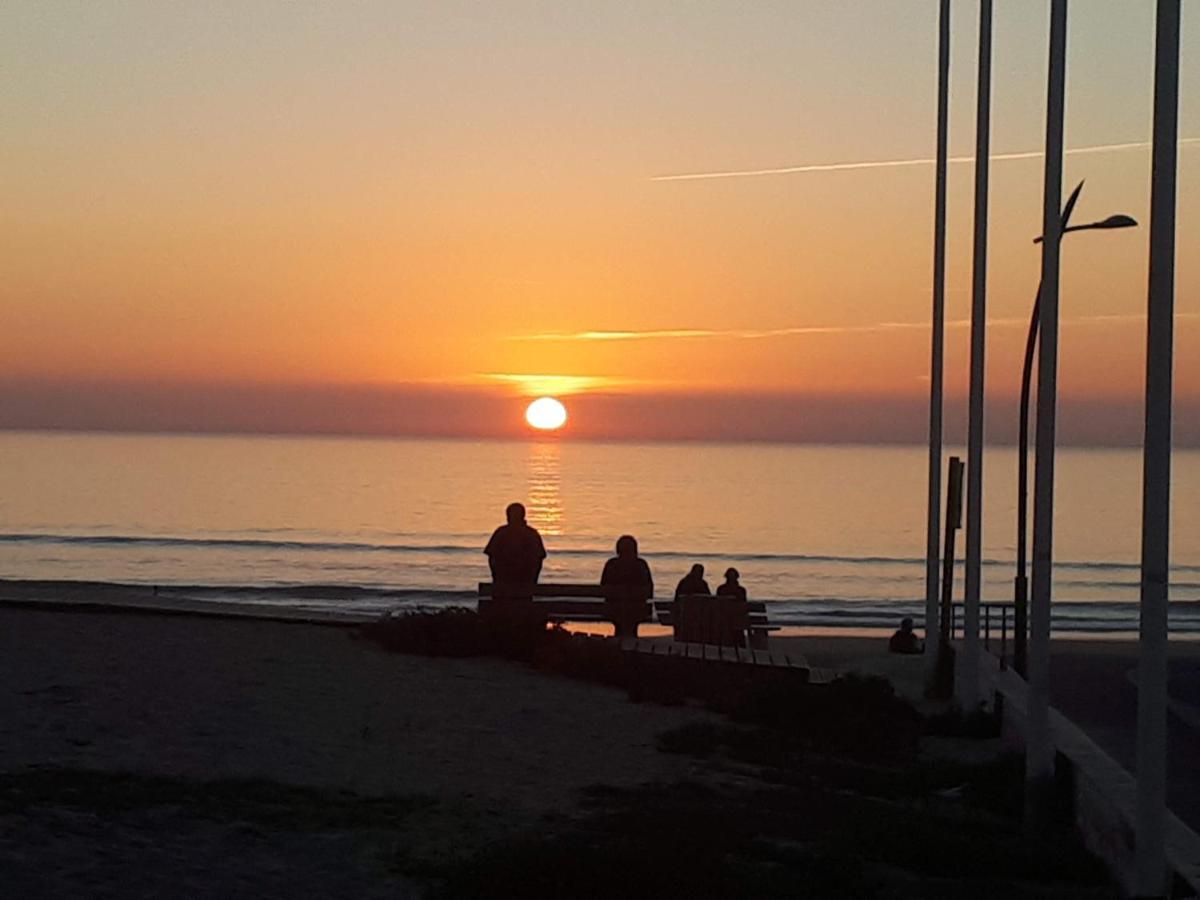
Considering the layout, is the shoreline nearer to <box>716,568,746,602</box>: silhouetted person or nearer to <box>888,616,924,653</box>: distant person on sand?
<box>716,568,746,602</box>: silhouetted person

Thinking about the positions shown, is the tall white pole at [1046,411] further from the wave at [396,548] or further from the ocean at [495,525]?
the wave at [396,548]

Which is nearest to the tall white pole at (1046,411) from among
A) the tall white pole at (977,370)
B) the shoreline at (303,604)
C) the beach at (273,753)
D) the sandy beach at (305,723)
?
the beach at (273,753)

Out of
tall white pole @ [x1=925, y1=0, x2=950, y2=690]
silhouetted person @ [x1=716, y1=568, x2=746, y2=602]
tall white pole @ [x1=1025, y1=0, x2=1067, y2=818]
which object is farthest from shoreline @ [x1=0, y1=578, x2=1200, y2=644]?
tall white pole @ [x1=1025, y1=0, x2=1067, y2=818]

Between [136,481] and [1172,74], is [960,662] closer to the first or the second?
[1172,74]

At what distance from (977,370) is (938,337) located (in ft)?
8.21

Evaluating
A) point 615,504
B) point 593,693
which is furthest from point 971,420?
point 615,504

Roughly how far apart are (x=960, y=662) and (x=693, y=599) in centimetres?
381

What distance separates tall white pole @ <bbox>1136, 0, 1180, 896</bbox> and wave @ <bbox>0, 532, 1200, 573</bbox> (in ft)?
199

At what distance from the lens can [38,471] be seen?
122188 millimetres

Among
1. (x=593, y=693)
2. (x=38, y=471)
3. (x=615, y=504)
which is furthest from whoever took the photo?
(x=38, y=471)

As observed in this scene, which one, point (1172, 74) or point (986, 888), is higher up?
point (1172, 74)

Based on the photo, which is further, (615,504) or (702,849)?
(615,504)

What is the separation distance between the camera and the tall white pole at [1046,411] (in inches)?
417

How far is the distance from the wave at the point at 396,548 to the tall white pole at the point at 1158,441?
60.5 metres
